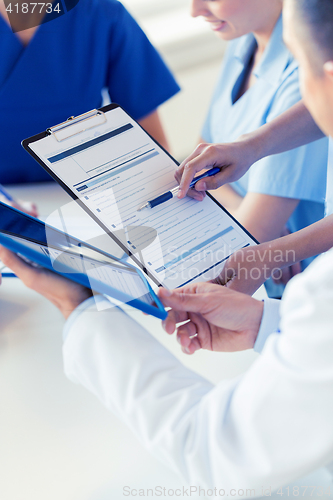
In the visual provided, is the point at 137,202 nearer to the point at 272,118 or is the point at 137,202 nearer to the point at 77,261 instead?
the point at 77,261

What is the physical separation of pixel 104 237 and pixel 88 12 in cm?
55

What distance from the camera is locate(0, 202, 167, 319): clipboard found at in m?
0.41

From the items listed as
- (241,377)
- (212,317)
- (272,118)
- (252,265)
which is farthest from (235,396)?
(272,118)

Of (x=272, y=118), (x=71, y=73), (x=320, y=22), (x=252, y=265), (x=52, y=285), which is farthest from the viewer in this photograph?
(x=71, y=73)

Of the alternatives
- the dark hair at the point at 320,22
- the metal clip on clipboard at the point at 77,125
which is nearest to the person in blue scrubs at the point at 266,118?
the metal clip on clipboard at the point at 77,125

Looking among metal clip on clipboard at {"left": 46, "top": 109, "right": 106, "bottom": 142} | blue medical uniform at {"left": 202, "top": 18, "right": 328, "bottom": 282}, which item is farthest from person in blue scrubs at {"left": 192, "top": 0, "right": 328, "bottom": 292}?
metal clip on clipboard at {"left": 46, "top": 109, "right": 106, "bottom": 142}

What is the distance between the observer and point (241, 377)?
420mm

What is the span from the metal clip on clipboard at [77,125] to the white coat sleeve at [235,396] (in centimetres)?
29

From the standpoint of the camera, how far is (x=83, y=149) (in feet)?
1.97

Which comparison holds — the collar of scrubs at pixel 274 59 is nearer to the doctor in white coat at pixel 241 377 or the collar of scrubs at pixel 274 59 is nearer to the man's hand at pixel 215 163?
the man's hand at pixel 215 163

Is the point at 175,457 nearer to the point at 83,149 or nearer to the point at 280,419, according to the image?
the point at 280,419

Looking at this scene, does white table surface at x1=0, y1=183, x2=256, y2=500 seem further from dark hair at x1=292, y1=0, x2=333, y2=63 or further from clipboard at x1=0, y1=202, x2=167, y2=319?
dark hair at x1=292, y1=0, x2=333, y2=63

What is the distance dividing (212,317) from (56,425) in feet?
0.79

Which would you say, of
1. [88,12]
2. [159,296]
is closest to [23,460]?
[159,296]
